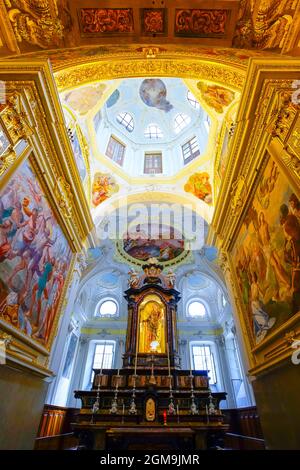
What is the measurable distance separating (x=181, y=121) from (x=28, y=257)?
41.9 ft

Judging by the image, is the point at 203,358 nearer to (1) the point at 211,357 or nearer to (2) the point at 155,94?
(1) the point at 211,357

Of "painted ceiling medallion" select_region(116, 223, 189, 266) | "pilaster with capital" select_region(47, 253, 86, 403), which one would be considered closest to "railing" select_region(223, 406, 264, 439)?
"pilaster with capital" select_region(47, 253, 86, 403)

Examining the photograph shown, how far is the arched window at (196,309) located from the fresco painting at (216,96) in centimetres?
1471

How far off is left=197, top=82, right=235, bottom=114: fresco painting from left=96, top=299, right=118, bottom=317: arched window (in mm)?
15649

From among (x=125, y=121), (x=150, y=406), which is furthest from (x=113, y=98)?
(x=150, y=406)

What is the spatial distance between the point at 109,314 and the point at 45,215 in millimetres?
13681

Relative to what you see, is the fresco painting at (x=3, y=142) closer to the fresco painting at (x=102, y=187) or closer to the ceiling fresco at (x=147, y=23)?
the ceiling fresco at (x=147, y=23)

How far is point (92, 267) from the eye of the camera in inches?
690

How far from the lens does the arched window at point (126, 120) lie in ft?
48.5

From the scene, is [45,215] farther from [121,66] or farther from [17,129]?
[121,66]

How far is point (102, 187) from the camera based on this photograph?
1223 centimetres

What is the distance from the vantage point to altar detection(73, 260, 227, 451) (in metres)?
6.14

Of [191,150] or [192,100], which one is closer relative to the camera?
[192,100]
